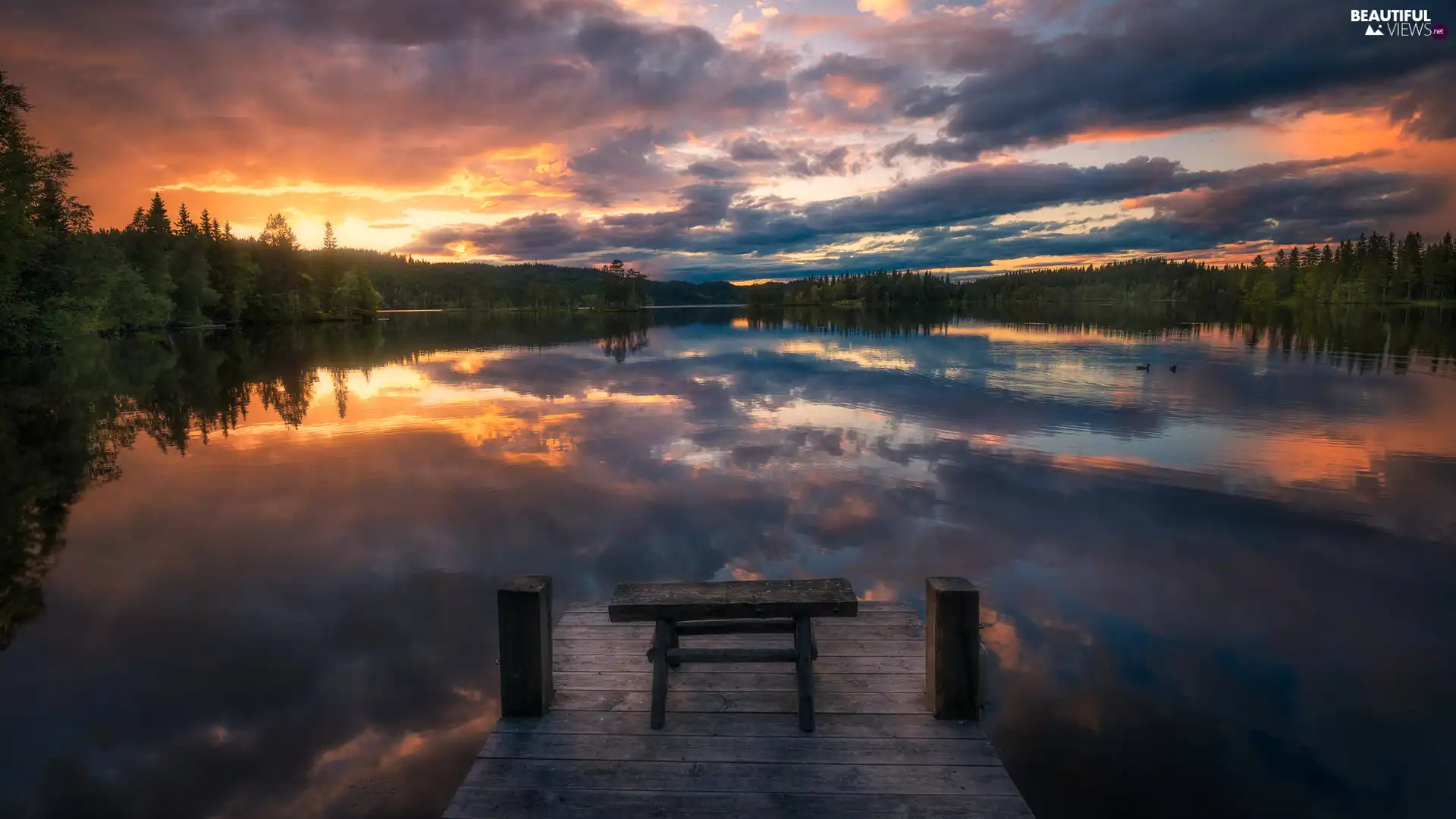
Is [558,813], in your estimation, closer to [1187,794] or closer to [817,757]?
[817,757]

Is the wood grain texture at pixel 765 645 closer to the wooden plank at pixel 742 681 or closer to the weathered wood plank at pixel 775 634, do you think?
the weathered wood plank at pixel 775 634

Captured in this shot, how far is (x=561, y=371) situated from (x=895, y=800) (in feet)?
144

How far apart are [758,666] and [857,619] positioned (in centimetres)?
180

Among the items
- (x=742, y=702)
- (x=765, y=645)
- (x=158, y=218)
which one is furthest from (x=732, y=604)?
(x=158, y=218)

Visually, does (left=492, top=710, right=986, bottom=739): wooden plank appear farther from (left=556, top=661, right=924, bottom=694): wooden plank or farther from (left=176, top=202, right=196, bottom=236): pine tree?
(left=176, top=202, right=196, bottom=236): pine tree

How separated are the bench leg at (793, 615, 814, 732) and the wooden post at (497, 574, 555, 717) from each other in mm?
2454

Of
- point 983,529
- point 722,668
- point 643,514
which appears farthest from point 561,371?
point 722,668

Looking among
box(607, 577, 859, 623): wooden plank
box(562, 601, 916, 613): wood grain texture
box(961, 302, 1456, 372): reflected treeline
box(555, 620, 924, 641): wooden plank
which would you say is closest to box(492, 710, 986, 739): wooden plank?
box(607, 577, 859, 623): wooden plank

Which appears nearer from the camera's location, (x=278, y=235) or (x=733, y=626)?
(x=733, y=626)

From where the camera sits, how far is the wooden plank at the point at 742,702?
663 centimetres

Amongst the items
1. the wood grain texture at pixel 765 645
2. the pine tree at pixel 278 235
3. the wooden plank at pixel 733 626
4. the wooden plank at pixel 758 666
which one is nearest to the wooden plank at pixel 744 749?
the wooden plank at pixel 733 626

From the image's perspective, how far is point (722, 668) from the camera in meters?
7.52

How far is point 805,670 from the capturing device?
6477 millimetres

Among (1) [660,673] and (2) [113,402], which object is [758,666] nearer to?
(1) [660,673]
